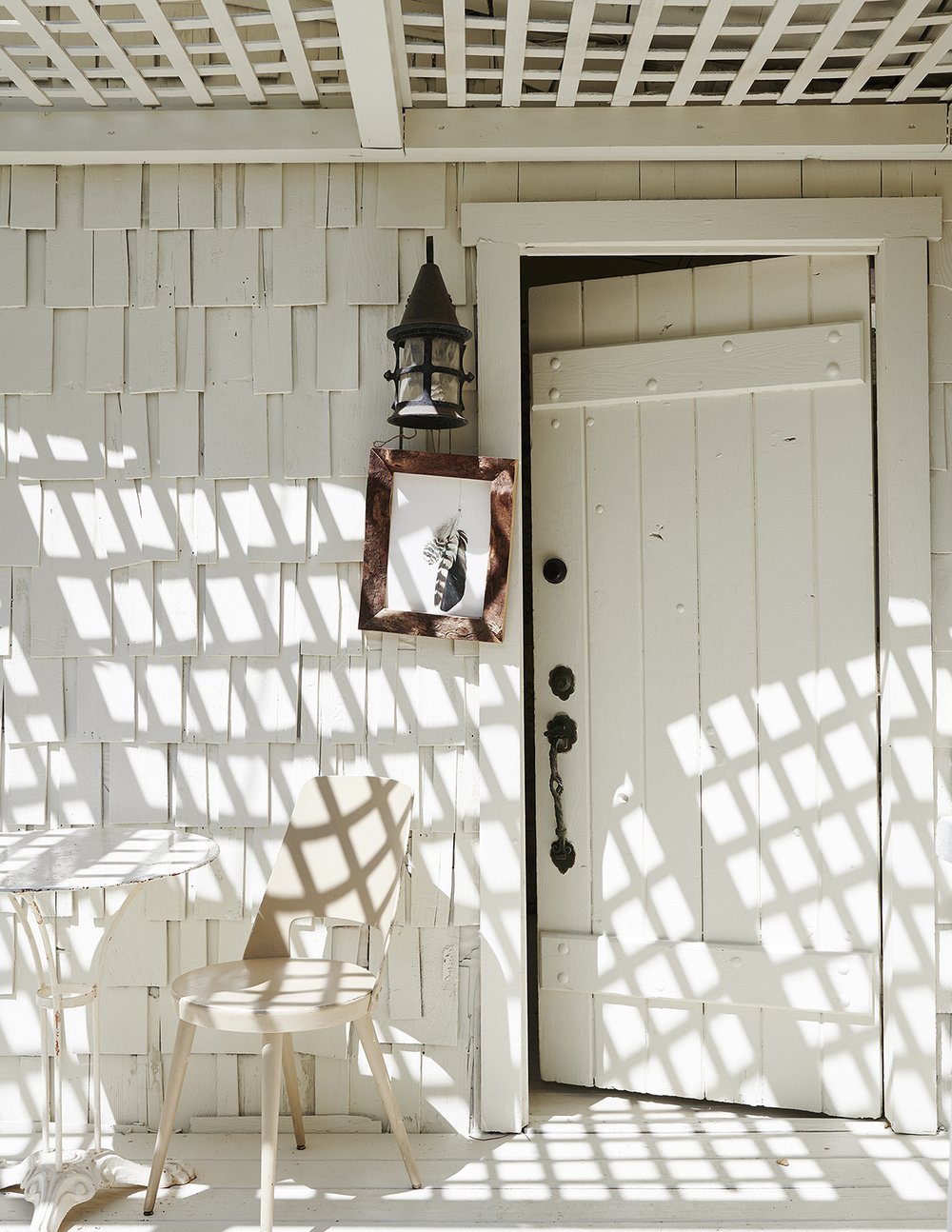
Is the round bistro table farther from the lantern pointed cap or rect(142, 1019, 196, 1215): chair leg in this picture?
the lantern pointed cap

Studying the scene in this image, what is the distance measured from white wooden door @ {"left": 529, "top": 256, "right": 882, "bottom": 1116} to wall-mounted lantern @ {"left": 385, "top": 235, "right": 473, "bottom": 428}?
0.44 meters

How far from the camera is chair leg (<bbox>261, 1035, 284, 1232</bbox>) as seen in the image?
6.52ft

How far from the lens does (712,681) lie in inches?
106

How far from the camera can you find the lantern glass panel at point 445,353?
2.38m

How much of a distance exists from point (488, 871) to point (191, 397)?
1411 millimetres

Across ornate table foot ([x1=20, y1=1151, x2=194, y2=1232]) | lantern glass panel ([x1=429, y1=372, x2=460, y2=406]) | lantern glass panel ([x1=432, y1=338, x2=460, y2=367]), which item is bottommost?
ornate table foot ([x1=20, y1=1151, x2=194, y2=1232])

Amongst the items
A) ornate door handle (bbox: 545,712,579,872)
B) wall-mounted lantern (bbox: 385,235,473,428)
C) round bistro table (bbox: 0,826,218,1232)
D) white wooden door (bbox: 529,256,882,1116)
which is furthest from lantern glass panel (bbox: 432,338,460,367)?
round bistro table (bbox: 0,826,218,1232)

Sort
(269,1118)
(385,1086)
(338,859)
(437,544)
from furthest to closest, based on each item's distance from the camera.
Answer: (437,544) < (338,859) < (385,1086) < (269,1118)

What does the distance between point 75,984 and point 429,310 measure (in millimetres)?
1703

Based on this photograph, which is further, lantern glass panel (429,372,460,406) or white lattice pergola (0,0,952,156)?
lantern glass panel (429,372,460,406)

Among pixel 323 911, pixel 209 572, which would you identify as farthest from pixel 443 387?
pixel 323 911

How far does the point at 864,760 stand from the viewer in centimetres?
260

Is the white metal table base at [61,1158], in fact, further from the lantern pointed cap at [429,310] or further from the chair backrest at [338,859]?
the lantern pointed cap at [429,310]

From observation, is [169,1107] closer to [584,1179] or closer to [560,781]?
[584,1179]
